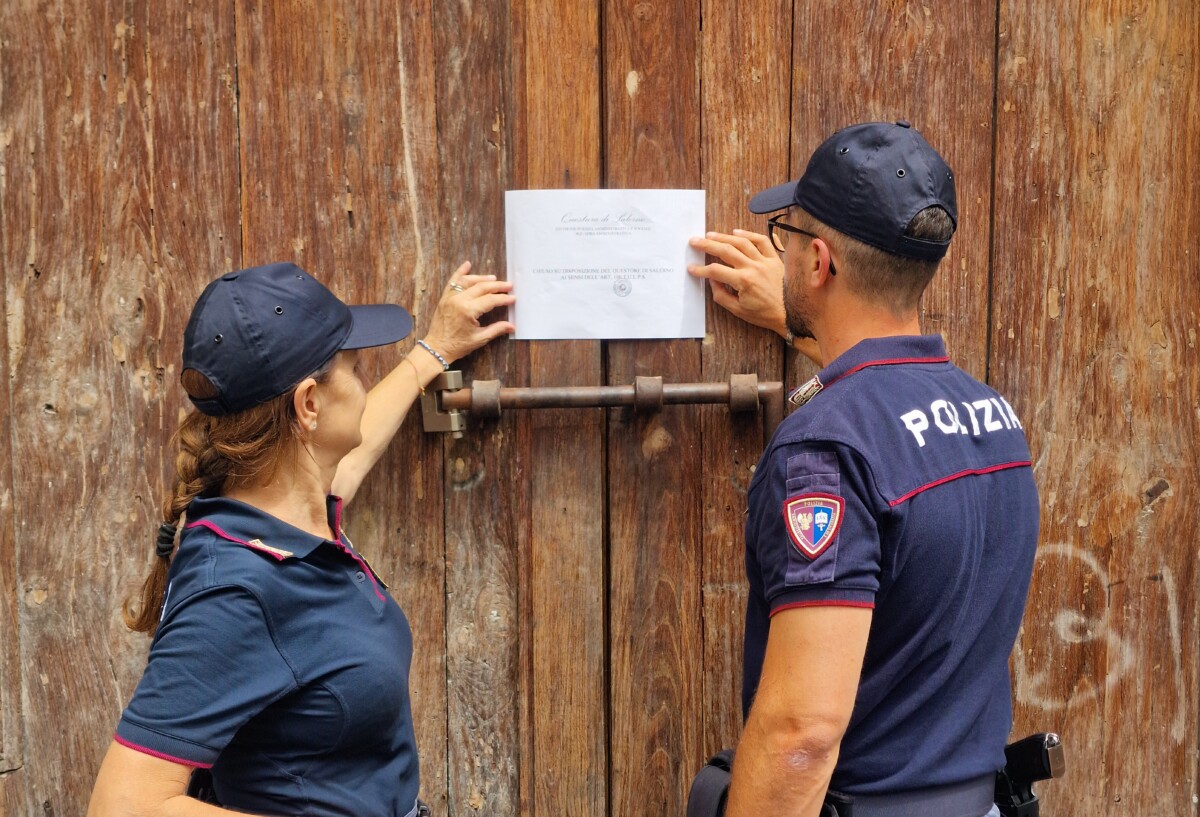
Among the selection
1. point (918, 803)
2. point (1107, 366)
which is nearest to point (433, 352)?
point (918, 803)

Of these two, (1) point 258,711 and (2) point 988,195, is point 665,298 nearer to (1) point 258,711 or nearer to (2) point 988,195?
(2) point 988,195

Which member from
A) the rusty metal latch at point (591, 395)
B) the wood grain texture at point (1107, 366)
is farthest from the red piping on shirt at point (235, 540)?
the wood grain texture at point (1107, 366)

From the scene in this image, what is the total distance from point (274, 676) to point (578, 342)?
0.72m

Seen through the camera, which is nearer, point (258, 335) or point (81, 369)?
point (258, 335)

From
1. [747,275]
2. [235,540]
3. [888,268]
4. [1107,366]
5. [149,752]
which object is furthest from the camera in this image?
[1107,366]

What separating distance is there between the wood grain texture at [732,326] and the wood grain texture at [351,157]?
1.41ft

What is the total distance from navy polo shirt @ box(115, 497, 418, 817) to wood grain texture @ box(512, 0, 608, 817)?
407 mm

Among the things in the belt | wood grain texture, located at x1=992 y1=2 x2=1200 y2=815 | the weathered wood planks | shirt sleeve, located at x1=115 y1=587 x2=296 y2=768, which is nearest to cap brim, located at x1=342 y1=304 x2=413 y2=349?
shirt sleeve, located at x1=115 y1=587 x2=296 y2=768

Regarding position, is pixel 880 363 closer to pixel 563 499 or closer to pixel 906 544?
pixel 906 544

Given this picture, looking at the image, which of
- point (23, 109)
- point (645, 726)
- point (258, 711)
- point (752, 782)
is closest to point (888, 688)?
point (752, 782)

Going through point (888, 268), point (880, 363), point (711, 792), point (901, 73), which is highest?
point (901, 73)

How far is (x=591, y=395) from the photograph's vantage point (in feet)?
4.86

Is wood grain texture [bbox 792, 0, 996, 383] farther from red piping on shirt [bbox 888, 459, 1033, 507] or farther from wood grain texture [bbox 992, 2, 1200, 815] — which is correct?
red piping on shirt [bbox 888, 459, 1033, 507]

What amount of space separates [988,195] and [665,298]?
0.53m
